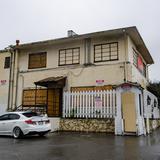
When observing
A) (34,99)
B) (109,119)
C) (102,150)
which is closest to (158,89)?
(109,119)

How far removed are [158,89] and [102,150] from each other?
16617 mm

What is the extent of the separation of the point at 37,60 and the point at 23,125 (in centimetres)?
868

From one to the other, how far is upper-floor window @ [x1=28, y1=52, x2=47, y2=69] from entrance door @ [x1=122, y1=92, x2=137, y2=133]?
8498mm

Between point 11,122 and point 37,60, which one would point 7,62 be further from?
point 11,122

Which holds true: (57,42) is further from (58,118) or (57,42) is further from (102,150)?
(102,150)

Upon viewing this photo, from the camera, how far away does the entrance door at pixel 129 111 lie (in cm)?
1412

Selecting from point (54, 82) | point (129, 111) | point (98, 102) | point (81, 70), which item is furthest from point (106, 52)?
point (129, 111)

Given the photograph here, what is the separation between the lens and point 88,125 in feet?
52.5

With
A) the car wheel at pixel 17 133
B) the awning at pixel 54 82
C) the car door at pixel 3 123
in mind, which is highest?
the awning at pixel 54 82

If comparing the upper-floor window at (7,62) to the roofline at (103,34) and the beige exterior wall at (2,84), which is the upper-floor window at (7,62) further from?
the roofline at (103,34)

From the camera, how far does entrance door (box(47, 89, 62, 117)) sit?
61.7ft

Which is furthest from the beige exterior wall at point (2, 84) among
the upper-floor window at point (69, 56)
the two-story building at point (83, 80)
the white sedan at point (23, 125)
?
the white sedan at point (23, 125)

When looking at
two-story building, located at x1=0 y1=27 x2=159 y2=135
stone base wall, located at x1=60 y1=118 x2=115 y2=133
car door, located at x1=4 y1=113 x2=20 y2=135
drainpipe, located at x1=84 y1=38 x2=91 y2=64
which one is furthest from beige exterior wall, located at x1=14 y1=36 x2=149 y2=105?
car door, located at x1=4 y1=113 x2=20 y2=135

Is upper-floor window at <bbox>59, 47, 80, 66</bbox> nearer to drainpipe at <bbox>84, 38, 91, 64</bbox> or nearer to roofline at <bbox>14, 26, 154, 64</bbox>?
drainpipe at <bbox>84, 38, 91, 64</bbox>
